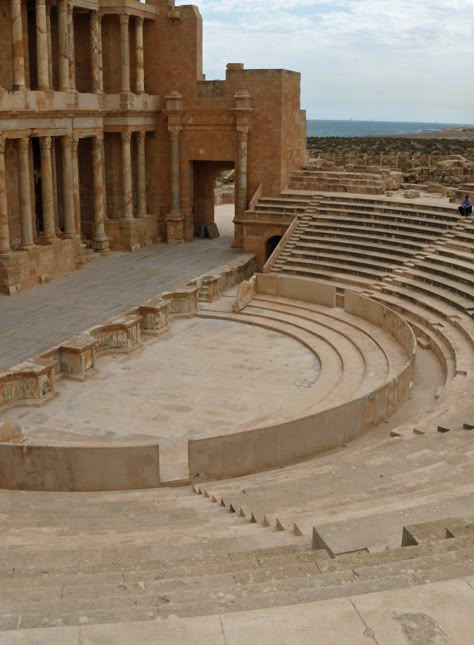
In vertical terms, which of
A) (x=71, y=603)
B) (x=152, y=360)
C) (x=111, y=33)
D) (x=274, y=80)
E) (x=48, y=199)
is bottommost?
(x=152, y=360)

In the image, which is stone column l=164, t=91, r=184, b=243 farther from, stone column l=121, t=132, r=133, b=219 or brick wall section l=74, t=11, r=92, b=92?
brick wall section l=74, t=11, r=92, b=92

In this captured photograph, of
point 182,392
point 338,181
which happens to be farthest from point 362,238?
point 182,392

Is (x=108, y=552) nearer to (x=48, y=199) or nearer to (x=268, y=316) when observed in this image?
(x=268, y=316)

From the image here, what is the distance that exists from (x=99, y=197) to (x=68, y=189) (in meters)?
1.88

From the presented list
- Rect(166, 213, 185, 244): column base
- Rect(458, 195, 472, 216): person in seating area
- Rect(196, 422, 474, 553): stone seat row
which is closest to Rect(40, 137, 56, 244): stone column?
Rect(166, 213, 185, 244): column base

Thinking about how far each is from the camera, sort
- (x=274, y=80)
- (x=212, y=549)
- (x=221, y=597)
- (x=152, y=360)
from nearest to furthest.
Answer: (x=221, y=597) < (x=212, y=549) < (x=152, y=360) < (x=274, y=80)

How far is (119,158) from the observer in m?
28.0

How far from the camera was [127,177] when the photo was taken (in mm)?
27656

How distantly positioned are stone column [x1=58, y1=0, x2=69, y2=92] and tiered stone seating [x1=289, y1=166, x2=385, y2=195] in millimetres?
9437

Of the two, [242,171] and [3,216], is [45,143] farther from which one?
[242,171]

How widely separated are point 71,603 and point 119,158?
2444cm

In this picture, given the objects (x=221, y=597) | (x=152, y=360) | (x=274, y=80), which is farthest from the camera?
(x=274, y=80)

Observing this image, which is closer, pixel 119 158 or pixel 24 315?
pixel 24 315

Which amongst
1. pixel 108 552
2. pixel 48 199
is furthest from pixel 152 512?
pixel 48 199
